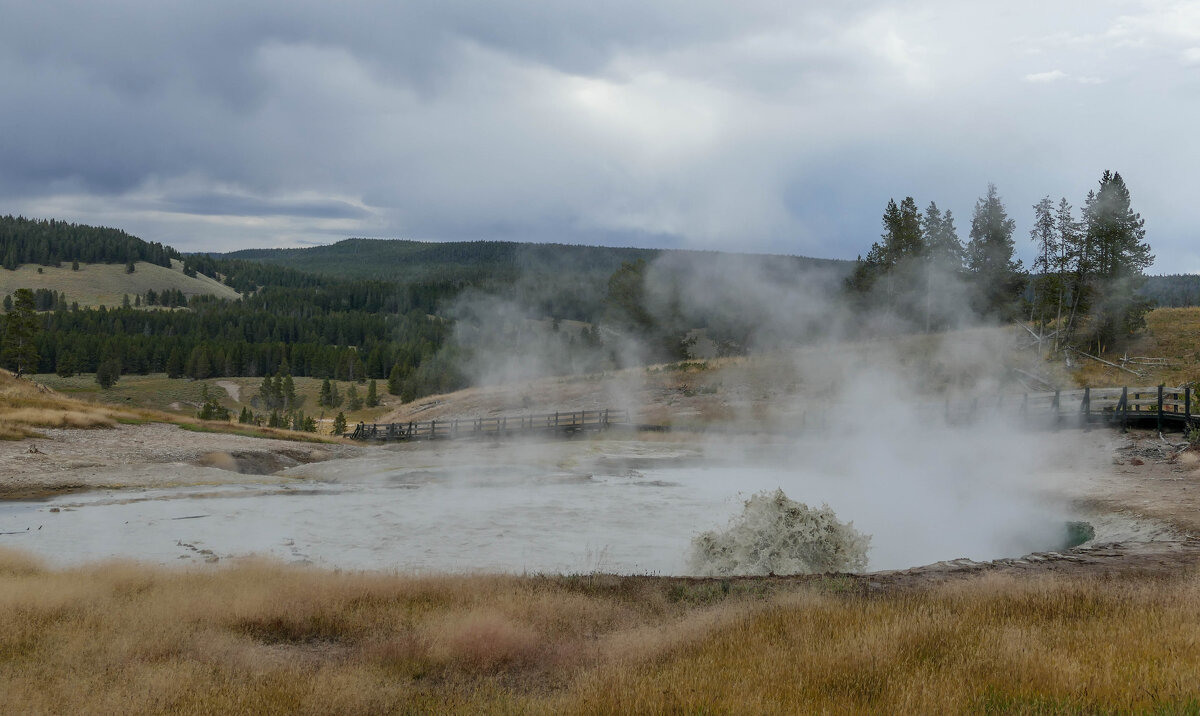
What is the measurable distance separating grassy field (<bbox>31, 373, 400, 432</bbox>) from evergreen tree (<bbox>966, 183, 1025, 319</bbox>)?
7557cm

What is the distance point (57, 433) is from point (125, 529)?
56.7 feet

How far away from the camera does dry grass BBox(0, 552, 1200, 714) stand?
19.4 feet

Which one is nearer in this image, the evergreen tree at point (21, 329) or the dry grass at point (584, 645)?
the dry grass at point (584, 645)

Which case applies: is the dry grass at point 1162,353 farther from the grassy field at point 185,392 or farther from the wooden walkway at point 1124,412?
the grassy field at point 185,392

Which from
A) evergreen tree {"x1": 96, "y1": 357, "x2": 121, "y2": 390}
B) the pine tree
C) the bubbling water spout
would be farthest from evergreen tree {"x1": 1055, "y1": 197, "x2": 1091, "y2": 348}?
evergreen tree {"x1": 96, "y1": 357, "x2": 121, "y2": 390}

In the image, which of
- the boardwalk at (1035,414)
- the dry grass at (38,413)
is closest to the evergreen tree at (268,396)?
the dry grass at (38,413)

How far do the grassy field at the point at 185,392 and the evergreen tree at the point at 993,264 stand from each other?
75.6 metres

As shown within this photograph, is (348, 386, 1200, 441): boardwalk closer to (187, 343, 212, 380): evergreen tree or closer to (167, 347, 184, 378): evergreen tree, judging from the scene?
(187, 343, 212, 380): evergreen tree

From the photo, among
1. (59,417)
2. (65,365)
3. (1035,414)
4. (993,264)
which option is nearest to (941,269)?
(993,264)

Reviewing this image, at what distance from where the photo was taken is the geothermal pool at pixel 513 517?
15641mm

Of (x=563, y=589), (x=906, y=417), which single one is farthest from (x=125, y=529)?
(x=906, y=417)

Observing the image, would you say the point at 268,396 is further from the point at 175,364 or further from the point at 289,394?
the point at 175,364

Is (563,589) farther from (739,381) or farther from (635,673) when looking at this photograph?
(739,381)

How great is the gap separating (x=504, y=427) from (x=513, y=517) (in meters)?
20.9
